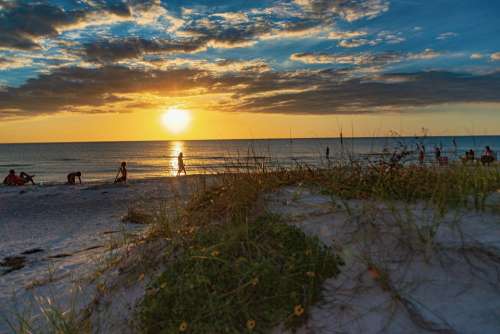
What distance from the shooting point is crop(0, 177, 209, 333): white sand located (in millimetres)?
5027

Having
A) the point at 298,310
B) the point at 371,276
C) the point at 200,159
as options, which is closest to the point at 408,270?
the point at 371,276

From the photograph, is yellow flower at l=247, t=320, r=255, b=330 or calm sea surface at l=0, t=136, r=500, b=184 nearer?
yellow flower at l=247, t=320, r=255, b=330

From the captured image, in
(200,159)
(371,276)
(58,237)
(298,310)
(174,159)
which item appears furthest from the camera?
(174,159)

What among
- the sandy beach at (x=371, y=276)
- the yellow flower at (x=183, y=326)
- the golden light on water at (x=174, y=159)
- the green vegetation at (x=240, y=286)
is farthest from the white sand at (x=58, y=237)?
the golden light on water at (x=174, y=159)

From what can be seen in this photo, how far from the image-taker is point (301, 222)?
445cm

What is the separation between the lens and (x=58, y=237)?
33.2 ft

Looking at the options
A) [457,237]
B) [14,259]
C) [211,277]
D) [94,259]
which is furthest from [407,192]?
[14,259]

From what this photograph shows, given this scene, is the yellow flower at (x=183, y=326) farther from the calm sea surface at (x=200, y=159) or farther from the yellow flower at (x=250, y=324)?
the calm sea surface at (x=200, y=159)

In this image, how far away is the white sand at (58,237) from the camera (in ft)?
16.5

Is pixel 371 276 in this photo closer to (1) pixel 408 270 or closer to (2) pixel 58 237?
(1) pixel 408 270

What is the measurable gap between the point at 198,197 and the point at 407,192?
2.89 metres

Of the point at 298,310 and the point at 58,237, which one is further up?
the point at 298,310

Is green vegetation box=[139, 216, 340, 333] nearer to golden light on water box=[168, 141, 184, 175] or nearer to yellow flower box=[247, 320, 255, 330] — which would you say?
yellow flower box=[247, 320, 255, 330]

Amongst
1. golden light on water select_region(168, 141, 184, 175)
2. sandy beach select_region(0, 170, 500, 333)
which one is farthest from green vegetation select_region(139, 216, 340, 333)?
golden light on water select_region(168, 141, 184, 175)
